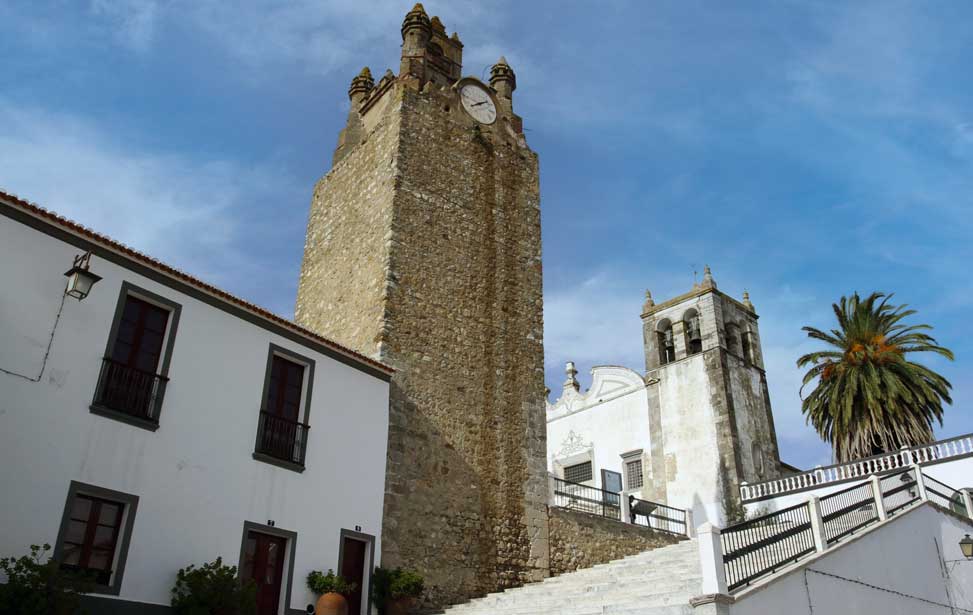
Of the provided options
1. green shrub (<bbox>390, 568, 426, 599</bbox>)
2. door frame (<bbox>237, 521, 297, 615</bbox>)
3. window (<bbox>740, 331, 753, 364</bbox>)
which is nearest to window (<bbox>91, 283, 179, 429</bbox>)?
door frame (<bbox>237, 521, 297, 615</bbox>)

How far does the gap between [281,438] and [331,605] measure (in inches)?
107

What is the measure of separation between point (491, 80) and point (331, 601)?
14.6 metres

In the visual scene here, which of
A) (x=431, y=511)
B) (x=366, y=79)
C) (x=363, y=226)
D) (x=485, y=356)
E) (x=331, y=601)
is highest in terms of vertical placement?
(x=366, y=79)

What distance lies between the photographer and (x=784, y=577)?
1041cm

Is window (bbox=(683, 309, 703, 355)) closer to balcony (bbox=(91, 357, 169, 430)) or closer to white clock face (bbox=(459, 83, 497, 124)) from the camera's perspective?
white clock face (bbox=(459, 83, 497, 124))

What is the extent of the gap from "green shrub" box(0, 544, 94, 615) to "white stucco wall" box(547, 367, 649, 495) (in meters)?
20.0

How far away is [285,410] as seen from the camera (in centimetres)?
1216

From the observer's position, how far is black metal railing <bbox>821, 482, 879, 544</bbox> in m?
12.4

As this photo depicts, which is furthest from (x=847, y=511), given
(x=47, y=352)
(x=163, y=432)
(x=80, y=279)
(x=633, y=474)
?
(x=633, y=474)

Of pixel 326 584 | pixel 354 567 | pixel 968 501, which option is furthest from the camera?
pixel 968 501

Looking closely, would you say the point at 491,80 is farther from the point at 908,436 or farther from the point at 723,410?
the point at 908,436

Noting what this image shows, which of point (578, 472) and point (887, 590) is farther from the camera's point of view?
point (578, 472)

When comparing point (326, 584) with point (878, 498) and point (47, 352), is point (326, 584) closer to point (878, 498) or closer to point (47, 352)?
point (47, 352)

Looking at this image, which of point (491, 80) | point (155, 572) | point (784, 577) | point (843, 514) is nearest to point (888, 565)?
point (843, 514)
